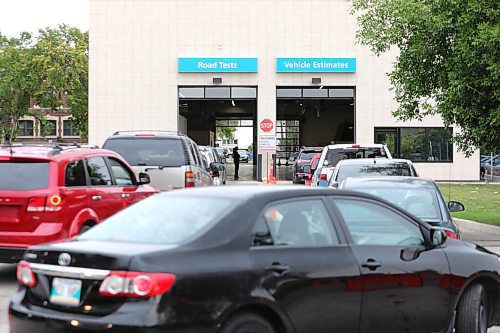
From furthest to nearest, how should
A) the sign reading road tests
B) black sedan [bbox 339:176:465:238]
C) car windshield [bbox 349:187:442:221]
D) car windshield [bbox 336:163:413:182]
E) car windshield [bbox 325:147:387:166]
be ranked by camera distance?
the sign reading road tests → car windshield [bbox 325:147:387:166] → car windshield [bbox 336:163:413:182] → car windshield [bbox 349:187:442:221] → black sedan [bbox 339:176:465:238]

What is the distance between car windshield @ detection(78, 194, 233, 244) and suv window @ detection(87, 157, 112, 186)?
497 cm

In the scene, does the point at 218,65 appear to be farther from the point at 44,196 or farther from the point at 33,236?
the point at 33,236

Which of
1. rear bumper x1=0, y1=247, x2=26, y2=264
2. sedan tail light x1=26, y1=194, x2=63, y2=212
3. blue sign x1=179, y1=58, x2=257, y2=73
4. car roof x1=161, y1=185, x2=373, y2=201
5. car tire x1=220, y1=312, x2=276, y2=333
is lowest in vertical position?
rear bumper x1=0, y1=247, x2=26, y2=264

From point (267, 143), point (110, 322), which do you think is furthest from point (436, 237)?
point (267, 143)

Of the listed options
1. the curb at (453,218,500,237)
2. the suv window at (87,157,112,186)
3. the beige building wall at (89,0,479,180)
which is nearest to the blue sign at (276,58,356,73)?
the beige building wall at (89,0,479,180)

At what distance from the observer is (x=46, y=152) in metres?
10.4

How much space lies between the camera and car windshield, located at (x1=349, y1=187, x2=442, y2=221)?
1019 centimetres

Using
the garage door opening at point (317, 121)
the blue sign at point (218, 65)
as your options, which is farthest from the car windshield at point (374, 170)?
the garage door opening at point (317, 121)

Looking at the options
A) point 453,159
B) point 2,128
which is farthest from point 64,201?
point 2,128

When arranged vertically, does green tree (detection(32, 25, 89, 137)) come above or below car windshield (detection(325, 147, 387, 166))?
above

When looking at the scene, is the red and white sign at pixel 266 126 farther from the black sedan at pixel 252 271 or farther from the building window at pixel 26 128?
the building window at pixel 26 128

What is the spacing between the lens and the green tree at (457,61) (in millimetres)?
15062

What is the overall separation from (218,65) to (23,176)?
31939mm

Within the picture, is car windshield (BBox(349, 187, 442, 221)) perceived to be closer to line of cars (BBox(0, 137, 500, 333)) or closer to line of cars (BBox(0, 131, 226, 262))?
line of cars (BBox(0, 137, 500, 333))
